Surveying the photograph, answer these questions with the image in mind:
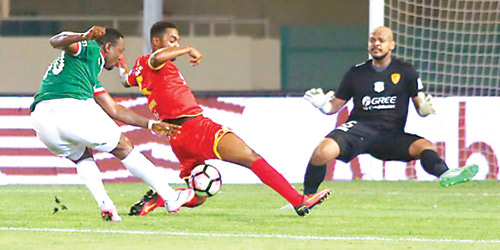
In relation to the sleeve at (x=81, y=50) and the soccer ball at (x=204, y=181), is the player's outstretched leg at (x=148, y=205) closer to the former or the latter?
the soccer ball at (x=204, y=181)

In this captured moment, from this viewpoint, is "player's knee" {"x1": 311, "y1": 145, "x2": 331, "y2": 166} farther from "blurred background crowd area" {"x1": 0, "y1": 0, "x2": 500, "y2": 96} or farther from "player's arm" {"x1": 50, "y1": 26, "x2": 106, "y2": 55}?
"blurred background crowd area" {"x1": 0, "y1": 0, "x2": 500, "y2": 96}

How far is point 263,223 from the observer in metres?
9.45

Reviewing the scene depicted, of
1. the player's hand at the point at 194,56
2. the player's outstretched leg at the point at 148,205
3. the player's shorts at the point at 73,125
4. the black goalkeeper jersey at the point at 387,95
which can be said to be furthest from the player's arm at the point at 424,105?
the player's shorts at the point at 73,125

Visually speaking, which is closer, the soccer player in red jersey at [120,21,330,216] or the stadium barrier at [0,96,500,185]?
the soccer player in red jersey at [120,21,330,216]

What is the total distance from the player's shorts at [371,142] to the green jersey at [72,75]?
2324mm

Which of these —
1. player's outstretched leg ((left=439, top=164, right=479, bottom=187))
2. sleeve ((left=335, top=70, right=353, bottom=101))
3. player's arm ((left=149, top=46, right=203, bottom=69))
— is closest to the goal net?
sleeve ((left=335, top=70, right=353, bottom=101))

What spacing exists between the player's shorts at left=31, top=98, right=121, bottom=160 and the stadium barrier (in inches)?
224

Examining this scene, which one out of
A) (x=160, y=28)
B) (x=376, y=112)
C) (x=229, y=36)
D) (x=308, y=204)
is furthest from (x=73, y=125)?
(x=229, y=36)

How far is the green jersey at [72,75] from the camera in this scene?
30.6 feet

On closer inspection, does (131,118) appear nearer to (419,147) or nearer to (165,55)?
(165,55)

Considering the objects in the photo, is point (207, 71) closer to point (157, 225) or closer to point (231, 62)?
point (231, 62)

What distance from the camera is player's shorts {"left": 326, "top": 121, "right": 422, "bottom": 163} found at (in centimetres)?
1059

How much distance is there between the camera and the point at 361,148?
34.9 feet

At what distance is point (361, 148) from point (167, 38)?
1.93m
